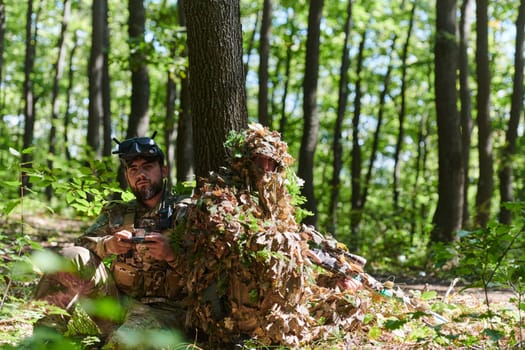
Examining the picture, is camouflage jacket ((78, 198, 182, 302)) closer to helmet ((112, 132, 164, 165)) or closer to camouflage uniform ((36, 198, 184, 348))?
camouflage uniform ((36, 198, 184, 348))

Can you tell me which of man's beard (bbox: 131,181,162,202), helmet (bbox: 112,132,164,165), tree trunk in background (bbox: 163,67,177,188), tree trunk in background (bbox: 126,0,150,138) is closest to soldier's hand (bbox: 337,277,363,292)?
man's beard (bbox: 131,181,162,202)

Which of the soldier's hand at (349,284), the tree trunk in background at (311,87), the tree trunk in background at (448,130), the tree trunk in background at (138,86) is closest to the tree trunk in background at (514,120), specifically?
the tree trunk in background at (448,130)

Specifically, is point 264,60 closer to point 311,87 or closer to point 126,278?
point 311,87

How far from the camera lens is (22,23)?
28609mm

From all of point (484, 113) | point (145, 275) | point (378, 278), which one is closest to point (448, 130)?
point (484, 113)

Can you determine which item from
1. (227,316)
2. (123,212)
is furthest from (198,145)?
(227,316)

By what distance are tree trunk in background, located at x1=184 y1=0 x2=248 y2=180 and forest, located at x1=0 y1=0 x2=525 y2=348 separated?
0.01m

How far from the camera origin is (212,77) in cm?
488

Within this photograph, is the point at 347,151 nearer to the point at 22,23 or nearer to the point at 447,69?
the point at 22,23

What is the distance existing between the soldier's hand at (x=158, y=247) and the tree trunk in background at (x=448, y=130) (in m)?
8.25

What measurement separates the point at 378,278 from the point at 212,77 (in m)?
5.28

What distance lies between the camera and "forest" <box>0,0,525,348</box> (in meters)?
4.40

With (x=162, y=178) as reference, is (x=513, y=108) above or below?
above

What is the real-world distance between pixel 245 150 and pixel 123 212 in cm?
117
